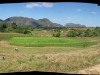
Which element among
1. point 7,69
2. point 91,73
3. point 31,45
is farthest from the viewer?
point 31,45

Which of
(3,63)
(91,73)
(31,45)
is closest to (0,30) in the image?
(31,45)

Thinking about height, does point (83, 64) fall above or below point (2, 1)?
below

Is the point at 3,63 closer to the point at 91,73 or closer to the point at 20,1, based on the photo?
the point at 91,73

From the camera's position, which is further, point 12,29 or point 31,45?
point 12,29

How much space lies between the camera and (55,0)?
5.76 m

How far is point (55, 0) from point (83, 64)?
8.01 meters

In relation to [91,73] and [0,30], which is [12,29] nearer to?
[0,30]

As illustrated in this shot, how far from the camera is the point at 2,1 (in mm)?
6148

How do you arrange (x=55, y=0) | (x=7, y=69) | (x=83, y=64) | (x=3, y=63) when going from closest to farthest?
(x=55, y=0) → (x=7, y=69) → (x=3, y=63) → (x=83, y=64)

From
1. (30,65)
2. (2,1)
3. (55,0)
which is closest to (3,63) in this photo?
(30,65)

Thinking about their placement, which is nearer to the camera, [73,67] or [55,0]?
[55,0]

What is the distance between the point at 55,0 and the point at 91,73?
18.0 feet

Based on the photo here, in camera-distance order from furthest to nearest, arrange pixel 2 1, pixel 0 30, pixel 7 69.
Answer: pixel 0 30 → pixel 7 69 → pixel 2 1

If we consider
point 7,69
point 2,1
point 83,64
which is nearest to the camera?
point 2,1
